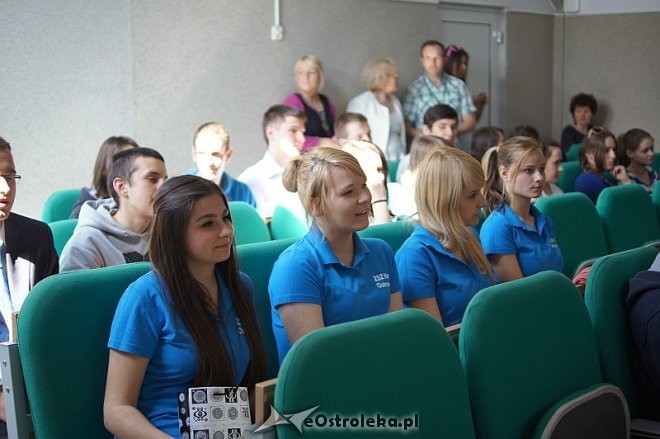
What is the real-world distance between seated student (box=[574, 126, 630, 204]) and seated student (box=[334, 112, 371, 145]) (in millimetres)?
1455

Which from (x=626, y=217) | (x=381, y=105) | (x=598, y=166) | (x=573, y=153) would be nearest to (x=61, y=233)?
(x=626, y=217)

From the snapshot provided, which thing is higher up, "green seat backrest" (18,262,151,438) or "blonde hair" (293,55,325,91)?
"blonde hair" (293,55,325,91)

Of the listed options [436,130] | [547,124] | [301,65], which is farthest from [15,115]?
[547,124]

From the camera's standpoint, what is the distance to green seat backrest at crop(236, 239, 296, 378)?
2525 mm

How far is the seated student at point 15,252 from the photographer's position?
8.40 feet

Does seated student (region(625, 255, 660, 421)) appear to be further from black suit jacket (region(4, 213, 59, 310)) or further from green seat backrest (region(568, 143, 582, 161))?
green seat backrest (region(568, 143, 582, 161))

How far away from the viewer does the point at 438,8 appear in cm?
817

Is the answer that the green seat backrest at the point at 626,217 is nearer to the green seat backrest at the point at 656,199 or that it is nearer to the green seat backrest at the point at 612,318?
the green seat backrest at the point at 656,199

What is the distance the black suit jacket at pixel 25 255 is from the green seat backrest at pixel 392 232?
1.04m

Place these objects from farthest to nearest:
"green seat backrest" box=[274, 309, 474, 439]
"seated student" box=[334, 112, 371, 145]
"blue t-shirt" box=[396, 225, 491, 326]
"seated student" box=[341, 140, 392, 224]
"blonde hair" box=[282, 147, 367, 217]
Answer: "seated student" box=[334, 112, 371, 145] < "seated student" box=[341, 140, 392, 224] < "blue t-shirt" box=[396, 225, 491, 326] < "blonde hair" box=[282, 147, 367, 217] < "green seat backrest" box=[274, 309, 474, 439]

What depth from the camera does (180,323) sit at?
200cm

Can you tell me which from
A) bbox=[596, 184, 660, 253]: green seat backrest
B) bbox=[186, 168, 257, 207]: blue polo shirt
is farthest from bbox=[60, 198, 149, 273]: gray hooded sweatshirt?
bbox=[596, 184, 660, 253]: green seat backrest

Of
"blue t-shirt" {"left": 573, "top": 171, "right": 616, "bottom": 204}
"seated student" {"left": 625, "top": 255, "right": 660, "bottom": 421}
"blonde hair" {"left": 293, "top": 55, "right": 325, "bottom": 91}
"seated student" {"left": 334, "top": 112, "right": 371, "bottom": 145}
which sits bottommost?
"seated student" {"left": 625, "top": 255, "right": 660, "bottom": 421}

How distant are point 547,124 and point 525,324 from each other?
8.12 metres
